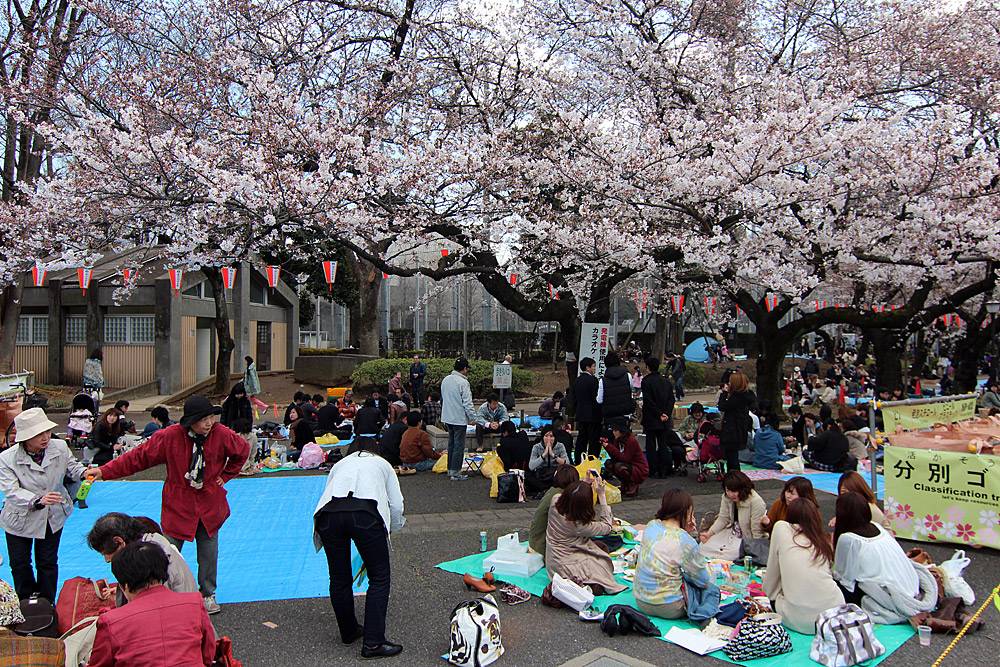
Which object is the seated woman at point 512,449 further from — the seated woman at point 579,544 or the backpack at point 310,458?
the seated woman at point 579,544

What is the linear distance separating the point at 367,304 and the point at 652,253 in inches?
577

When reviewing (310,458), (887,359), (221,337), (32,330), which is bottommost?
(310,458)

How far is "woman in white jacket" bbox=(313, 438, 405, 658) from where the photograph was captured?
14.8 ft

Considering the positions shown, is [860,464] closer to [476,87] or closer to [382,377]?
[476,87]

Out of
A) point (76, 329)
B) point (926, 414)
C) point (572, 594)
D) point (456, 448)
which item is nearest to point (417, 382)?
point (456, 448)

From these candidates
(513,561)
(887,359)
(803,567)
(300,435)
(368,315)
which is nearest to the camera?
(803,567)

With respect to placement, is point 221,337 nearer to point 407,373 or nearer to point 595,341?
point 407,373

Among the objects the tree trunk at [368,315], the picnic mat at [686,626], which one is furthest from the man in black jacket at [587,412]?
the tree trunk at [368,315]

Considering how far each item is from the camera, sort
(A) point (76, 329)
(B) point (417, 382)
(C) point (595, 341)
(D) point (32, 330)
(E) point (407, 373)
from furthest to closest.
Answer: (D) point (32, 330) < (A) point (76, 329) < (E) point (407, 373) < (B) point (417, 382) < (C) point (595, 341)

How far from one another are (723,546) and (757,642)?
79.3 inches

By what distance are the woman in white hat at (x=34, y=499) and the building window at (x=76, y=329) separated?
19.4 metres

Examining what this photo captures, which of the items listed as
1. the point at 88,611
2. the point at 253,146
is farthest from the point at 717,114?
the point at 88,611

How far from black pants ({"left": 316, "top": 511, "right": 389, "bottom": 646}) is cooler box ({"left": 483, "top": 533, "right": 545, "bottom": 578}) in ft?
5.67

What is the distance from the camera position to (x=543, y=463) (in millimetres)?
9422
